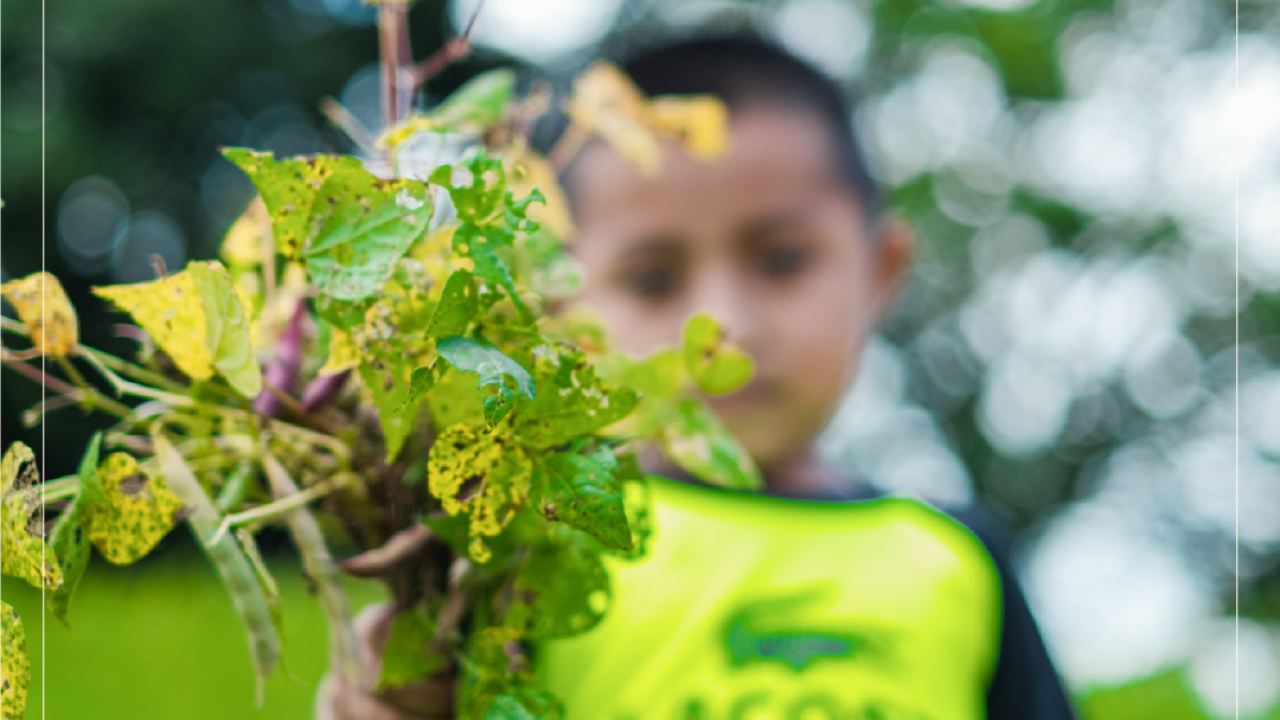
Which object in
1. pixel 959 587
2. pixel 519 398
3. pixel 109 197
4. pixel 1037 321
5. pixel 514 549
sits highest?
pixel 519 398

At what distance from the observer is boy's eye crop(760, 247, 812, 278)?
85 centimetres

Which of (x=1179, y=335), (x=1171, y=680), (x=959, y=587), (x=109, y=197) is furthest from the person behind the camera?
(x=1179, y=335)

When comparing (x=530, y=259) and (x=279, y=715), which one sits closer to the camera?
(x=530, y=259)

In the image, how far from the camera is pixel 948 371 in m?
5.58

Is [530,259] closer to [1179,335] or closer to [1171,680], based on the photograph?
[1171,680]

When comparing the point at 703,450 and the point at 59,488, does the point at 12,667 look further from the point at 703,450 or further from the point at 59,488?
the point at 703,450

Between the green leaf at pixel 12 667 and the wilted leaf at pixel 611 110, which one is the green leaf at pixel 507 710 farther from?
the wilted leaf at pixel 611 110

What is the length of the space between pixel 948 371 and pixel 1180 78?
6.61 feet

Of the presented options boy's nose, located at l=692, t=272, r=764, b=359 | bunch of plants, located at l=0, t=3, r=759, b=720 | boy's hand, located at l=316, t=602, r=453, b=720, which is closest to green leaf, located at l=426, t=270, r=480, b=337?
bunch of plants, located at l=0, t=3, r=759, b=720

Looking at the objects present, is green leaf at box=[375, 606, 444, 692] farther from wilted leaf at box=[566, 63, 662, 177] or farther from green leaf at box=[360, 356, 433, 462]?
wilted leaf at box=[566, 63, 662, 177]

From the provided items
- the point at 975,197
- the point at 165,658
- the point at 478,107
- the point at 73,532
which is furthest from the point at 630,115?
the point at 975,197

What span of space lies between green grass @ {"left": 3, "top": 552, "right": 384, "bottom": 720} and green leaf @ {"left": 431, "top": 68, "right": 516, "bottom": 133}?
88 centimetres

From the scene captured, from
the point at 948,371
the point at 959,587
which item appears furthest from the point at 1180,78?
the point at 959,587

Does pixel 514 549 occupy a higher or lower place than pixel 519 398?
lower
